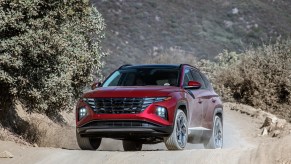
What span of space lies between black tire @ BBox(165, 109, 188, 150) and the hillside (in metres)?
36.4

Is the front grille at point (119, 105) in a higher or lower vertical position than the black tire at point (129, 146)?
higher

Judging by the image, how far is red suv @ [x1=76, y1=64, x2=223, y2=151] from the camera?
12438 millimetres

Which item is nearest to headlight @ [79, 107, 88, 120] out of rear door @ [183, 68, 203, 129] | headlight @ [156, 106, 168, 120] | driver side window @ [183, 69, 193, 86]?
headlight @ [156, 106, 168, 120]

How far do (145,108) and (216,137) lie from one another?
130 inches

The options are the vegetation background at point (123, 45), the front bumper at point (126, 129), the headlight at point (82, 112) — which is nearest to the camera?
the front bumper at point (126, 129)

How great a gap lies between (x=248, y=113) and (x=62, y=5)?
12.8 meters

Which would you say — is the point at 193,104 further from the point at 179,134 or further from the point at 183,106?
the point at 179,134

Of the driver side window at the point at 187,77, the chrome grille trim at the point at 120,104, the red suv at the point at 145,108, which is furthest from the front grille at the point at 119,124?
the driver side window at the point at 187,77

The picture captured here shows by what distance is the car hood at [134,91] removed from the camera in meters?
12.5

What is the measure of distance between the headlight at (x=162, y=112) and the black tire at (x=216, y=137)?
2.48 m

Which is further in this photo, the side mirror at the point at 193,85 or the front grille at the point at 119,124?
the side mirror at the point at 193,85

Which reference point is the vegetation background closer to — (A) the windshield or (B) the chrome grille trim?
(A) the windshield

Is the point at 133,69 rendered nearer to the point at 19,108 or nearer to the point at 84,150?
the point at 84,150

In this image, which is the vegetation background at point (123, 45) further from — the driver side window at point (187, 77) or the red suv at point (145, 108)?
the driver side window at point (187, 77)
